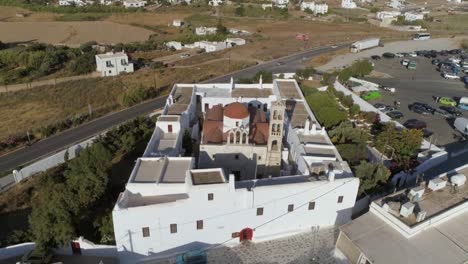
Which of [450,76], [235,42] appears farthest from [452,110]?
[235,42]

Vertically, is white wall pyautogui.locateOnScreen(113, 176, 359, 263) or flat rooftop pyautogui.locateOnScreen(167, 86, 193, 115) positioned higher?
flat rooftop pyautogui.locateOnScreen(167, 86, 193, 115)

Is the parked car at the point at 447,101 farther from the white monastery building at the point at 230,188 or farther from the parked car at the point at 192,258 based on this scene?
the parked car at the point at 192,258

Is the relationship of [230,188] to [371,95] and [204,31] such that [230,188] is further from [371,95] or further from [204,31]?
[204,31]

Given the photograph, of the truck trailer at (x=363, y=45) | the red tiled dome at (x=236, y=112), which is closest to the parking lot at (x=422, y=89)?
the truck trailer at (x=363, y=45)

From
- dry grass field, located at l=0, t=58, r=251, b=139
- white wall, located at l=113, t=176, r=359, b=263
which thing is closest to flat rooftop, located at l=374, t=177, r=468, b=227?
white wall, located at l=113, t=176, r=359, b=263

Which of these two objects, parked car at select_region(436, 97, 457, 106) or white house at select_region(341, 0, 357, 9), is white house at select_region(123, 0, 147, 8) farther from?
parked car at select_region(436, 97, 457, 106)
